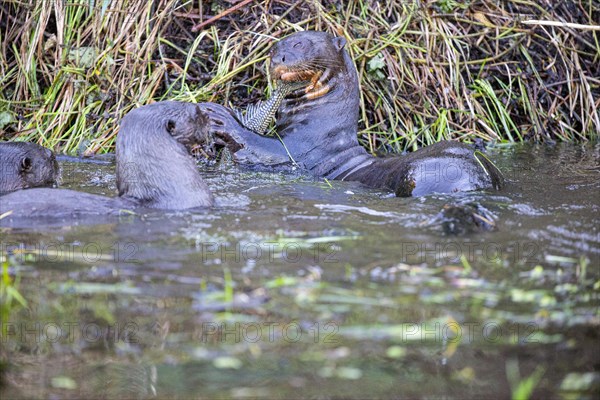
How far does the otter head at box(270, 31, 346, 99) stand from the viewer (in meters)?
6.45

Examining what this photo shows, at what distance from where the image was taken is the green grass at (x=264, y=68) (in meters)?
7.05

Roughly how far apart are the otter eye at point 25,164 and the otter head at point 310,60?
198cm

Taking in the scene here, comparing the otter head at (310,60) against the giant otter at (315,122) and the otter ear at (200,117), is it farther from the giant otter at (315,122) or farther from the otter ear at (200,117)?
the otter ear at (200,117)

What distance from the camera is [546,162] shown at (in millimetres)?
6617

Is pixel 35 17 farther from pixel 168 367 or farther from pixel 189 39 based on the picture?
pixel 168 367

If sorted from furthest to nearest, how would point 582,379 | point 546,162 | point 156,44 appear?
point 156,44 → point 546,162 → point 582,379

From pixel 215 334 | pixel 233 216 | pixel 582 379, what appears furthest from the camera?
pixel 233 216

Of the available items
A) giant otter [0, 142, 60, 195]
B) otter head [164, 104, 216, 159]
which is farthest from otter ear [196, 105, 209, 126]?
giant otter [0, 142, 60, 195]

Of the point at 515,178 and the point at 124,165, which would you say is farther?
the point at 515,178

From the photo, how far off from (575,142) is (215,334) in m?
5.58

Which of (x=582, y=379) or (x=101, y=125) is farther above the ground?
(x=101, y=125)

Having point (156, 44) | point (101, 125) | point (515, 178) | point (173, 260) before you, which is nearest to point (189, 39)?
point (156, 44)

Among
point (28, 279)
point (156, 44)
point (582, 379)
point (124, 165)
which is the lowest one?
point (582, 379)

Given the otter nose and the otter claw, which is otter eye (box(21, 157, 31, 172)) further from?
the otter claw
